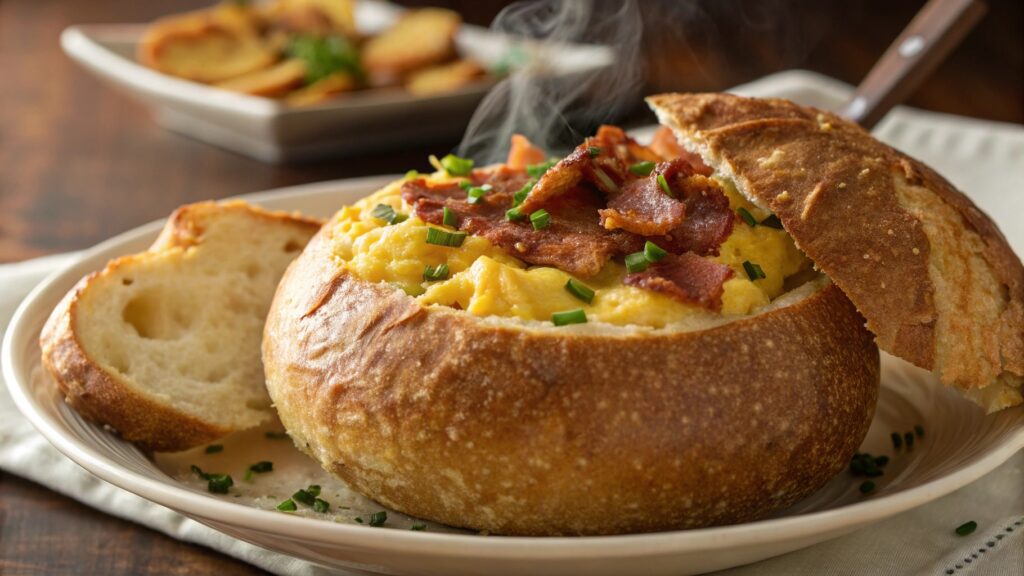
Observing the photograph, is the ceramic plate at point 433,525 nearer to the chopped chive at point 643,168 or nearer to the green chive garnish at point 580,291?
the green chive garnish at point 580,291

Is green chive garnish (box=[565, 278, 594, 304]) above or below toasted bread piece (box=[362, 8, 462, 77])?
above

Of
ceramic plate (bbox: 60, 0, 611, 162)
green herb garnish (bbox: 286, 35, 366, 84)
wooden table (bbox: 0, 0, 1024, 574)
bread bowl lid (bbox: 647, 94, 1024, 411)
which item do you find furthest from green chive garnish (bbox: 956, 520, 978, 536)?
green herb garnish (bbox: 286, 35, 366, 84)

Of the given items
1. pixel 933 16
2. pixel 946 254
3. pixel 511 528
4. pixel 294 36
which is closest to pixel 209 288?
pixel 511 528

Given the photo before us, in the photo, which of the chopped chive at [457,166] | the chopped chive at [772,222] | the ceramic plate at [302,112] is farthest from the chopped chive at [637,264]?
the ceramic plate at [302,112]

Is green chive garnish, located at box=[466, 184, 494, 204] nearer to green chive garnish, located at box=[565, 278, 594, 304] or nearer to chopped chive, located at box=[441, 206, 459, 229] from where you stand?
chopped chive, located at box=[441, 206, 459, 229]

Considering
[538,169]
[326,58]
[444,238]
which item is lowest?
[326,58]

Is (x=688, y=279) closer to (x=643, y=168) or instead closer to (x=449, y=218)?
(x=643, y=168)

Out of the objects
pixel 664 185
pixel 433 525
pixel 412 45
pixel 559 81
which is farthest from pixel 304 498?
pixel 412 45
